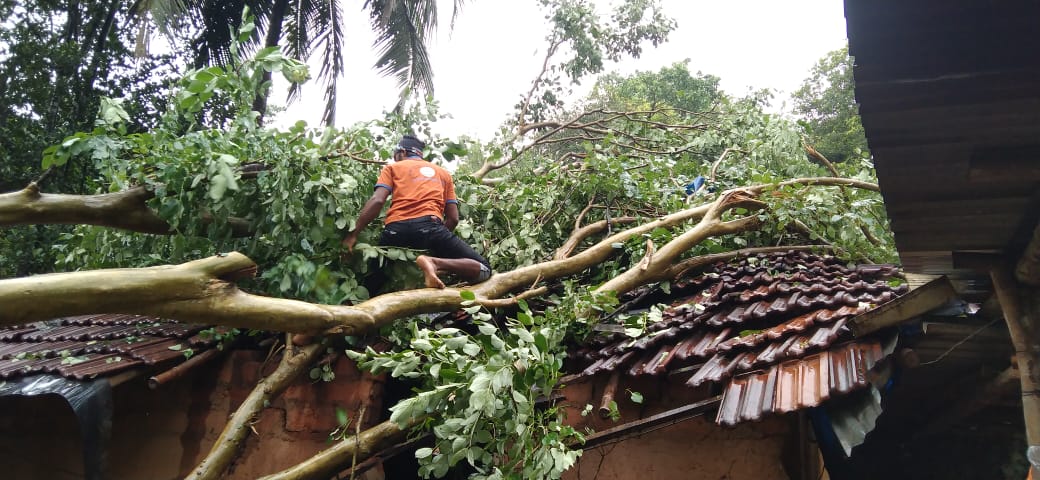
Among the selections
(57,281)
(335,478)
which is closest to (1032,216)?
(57,281)

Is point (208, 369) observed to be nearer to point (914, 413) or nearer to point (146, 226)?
point (146, 226)

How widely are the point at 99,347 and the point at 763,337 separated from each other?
13.2 ft

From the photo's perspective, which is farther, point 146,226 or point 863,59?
point 146,226

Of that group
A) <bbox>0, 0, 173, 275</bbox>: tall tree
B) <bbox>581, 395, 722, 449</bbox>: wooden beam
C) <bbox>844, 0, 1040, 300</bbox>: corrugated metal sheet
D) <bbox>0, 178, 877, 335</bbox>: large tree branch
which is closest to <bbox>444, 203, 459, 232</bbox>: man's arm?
<bbox>0, 178, 877, 335</bbox>: large tree branch

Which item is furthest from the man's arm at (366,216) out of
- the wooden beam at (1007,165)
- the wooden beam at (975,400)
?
the wooden beam at (975,400)

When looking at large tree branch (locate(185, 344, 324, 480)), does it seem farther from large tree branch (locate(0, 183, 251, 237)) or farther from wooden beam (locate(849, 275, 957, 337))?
wooden beam (locate(849, 275, 957, 337))

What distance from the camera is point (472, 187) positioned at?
18.2 ft

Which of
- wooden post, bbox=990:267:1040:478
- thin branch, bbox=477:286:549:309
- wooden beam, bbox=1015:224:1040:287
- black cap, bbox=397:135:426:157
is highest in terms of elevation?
black cap, bbox=397:135:426:157

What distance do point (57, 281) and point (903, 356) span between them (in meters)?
3.49

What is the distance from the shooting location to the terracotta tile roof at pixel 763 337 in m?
2.86

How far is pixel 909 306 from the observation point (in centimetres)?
290

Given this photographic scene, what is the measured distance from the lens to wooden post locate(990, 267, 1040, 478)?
88.9 inches

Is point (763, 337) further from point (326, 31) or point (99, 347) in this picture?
point (326, 31)

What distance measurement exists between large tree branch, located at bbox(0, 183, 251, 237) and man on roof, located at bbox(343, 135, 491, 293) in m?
0.92
